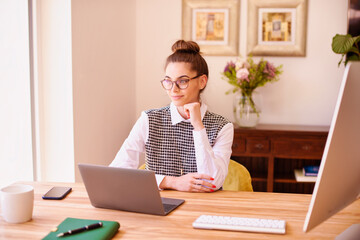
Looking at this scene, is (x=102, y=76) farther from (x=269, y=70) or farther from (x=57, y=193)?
(x=57, y=193)

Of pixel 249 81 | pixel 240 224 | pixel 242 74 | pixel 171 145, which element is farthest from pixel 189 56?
pixel 249 81

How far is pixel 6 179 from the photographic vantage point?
237cm

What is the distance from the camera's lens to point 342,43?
10.8 feet

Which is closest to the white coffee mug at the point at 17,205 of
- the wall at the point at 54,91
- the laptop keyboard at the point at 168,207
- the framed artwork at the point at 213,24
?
the laptop keyboard at the point at 168,207

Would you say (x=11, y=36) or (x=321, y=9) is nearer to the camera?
(x=11, y=36)

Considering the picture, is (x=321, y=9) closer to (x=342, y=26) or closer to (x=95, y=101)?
(x=342, y=26)

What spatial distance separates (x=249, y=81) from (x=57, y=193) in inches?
89.7

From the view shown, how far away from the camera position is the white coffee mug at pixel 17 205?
1214 millimetres

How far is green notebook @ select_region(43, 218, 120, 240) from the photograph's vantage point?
1095 mm

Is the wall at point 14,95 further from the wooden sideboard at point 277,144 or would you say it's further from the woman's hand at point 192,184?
the wooden sideboard at point 277,144

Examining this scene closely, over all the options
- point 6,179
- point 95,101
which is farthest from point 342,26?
point 6,179

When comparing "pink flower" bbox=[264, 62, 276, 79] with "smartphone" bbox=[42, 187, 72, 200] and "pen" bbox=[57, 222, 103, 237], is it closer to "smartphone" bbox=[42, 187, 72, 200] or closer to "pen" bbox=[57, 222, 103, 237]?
"smartphone" bbox=[42, 187, 72, 200]

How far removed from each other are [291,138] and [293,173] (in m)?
0.47

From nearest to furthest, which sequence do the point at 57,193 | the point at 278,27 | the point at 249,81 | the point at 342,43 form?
the point at 57,193 → the point at 342,43 → the point at 249,81 → the point at 278,27
